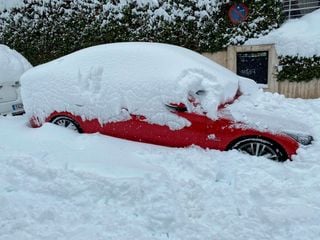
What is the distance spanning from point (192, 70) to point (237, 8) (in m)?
4.71

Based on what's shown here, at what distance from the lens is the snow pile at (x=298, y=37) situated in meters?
7.70

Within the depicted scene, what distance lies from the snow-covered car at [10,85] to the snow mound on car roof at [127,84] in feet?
2.72

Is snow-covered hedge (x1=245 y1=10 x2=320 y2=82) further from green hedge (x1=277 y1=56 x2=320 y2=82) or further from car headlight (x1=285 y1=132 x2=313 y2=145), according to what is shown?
car headlight (x1=285 y1=132 x2=313 y2=145)

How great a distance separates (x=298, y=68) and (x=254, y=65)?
1058 millimetres

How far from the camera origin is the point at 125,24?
9.36m

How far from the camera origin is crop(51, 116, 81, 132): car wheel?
479 cm

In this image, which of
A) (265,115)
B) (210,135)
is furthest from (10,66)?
(265,115)

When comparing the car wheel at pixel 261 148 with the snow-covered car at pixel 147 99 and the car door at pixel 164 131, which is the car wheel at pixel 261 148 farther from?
the car door at pixel 164 131

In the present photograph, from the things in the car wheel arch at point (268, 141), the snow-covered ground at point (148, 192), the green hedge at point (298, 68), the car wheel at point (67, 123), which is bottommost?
the snow-covered ground at point (148, 192)

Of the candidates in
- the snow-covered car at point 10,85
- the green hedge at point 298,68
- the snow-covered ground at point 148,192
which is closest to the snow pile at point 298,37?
the green hedge at point 298,68

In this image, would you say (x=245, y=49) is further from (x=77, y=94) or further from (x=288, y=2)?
(x=77, y=94)

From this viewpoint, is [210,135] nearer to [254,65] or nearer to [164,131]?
[164,131]

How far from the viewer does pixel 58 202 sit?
3.10 meters

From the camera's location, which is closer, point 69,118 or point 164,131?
point 164,131
